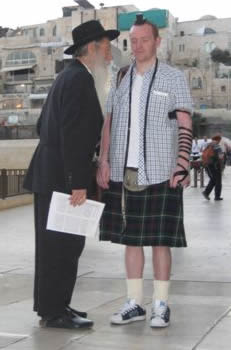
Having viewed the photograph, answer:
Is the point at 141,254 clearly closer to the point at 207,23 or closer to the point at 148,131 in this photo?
the point at 148,131

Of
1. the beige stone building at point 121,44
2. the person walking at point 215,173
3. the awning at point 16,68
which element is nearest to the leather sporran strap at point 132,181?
the person walking at point 215,173

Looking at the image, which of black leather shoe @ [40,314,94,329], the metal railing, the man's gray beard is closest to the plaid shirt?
the man's gray beard

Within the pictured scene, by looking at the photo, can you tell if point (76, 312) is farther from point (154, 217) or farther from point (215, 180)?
point (215, 180)

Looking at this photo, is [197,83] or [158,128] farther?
[197,83]

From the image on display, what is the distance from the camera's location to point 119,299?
5371 millimetres

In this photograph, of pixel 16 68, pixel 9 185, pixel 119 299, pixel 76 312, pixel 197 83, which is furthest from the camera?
pixel 16 68

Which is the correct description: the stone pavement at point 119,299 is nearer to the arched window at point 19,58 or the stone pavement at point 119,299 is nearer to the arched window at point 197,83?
the arched window at point 197,83

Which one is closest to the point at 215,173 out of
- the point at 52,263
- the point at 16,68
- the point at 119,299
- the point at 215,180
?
the point at 215,180

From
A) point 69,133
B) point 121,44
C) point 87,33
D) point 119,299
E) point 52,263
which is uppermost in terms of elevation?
point 121,44

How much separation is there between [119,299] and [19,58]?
13995 cm

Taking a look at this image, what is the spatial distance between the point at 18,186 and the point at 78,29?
12102 millimetres

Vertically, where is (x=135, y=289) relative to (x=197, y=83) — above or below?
above

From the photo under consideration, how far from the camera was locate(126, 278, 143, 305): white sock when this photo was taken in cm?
461

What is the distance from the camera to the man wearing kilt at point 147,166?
14.6 feet
